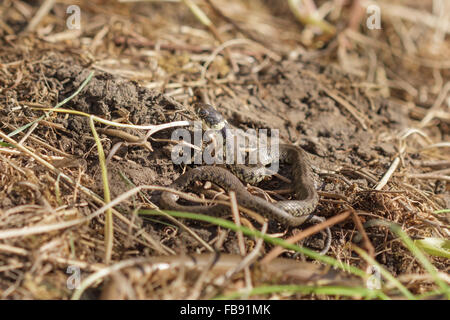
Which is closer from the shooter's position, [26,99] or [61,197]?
[61,197]

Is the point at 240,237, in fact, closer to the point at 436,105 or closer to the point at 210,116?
the point at 210,116

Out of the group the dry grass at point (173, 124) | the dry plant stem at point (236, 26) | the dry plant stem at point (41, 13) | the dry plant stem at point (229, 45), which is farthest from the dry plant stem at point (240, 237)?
the dry plant stem at point (41, 13)

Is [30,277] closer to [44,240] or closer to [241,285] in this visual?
[44,240]

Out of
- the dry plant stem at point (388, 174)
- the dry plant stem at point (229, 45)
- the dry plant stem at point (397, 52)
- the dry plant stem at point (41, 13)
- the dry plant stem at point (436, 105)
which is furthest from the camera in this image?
the dry plant stem at point (397, 52)

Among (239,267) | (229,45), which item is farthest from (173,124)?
(229,45)

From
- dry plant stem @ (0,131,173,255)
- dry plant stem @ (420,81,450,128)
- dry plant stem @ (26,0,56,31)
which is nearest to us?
dry plant stem @ (0,131,173,255)

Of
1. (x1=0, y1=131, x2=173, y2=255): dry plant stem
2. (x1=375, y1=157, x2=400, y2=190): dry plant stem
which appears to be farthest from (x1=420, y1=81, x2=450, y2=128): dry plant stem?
(x1=0, y1=131, x2=173, y2=255): dry plant stem

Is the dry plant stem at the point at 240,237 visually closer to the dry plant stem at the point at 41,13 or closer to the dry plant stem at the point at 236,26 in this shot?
the dry plant stem at the point at 236,26

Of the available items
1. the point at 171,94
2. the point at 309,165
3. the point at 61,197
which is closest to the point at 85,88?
the point at 171,94

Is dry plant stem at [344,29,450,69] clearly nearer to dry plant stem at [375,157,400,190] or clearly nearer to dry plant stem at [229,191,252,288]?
dry plant stem at [375,157,400,190]
